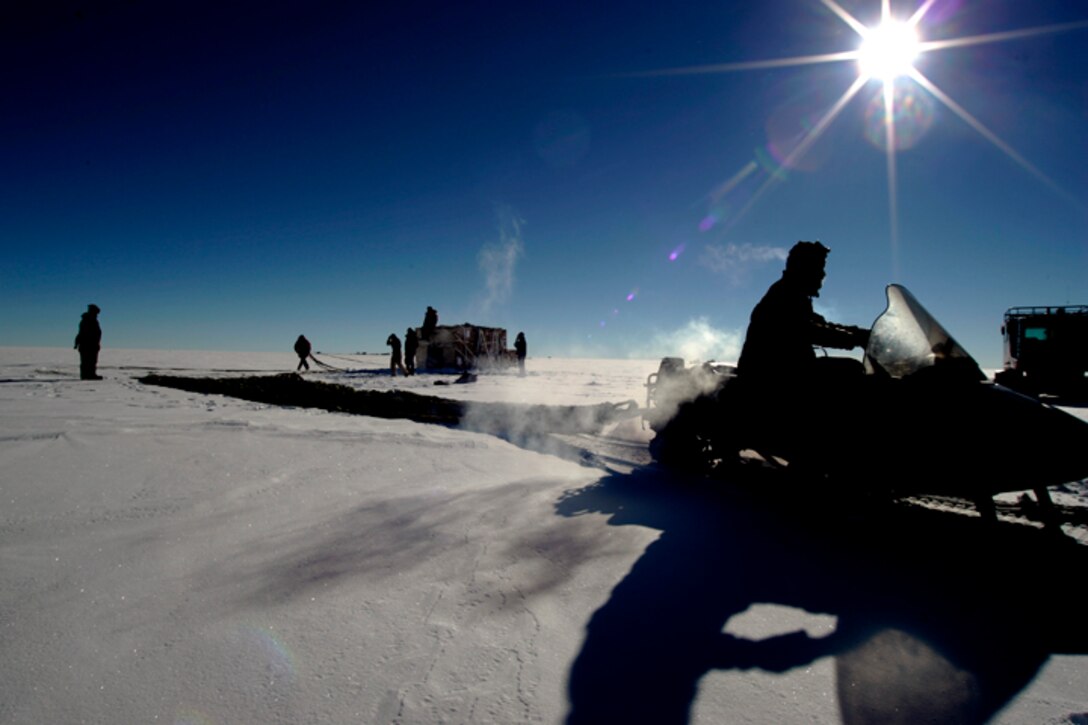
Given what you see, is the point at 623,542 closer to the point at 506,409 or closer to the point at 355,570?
the point at 355,570

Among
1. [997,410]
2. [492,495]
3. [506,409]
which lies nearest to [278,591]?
[492,495]

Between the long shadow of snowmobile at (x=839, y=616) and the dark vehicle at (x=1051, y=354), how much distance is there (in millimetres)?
13684

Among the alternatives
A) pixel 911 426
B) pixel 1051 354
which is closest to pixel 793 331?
pixel 911 426

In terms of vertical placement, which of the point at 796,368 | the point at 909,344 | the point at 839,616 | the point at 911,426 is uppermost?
the point at 909,344

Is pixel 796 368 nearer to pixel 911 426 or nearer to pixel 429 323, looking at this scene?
pixel 911 426

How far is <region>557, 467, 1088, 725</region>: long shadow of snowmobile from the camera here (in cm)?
159

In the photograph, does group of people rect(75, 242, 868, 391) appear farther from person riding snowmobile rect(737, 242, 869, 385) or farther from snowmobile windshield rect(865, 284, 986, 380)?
snowmobile windshield rect(865, 284, 986, 380)

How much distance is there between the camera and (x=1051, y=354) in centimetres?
1334

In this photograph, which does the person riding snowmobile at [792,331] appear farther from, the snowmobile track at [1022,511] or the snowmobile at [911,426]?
the snowmobile track at [1022,511]

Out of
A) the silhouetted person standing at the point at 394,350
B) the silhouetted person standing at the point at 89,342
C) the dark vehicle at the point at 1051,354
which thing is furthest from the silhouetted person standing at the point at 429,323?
the dark vehicle at the point at 1051,354

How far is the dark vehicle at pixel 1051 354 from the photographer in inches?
513

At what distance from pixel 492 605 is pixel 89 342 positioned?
17853 mm

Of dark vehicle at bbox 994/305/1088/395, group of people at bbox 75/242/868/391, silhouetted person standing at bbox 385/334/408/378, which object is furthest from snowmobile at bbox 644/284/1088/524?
silhouetted person standing at bbox 385/334/408/378

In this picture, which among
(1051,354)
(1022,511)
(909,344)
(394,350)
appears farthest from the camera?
(394,350)
